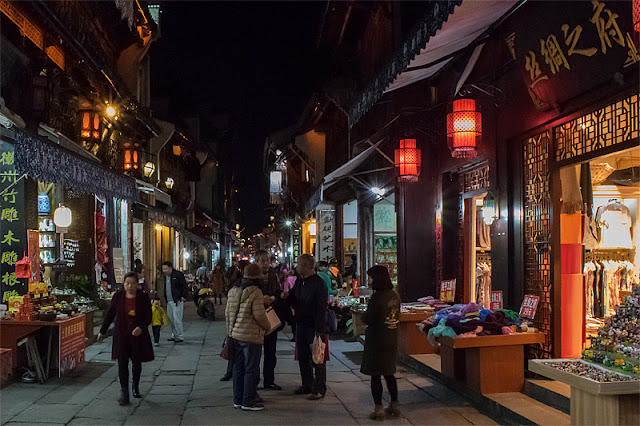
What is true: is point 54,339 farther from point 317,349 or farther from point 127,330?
point 317,349

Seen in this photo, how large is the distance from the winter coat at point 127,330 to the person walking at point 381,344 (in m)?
3.43

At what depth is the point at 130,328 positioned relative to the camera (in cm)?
Answer: 877

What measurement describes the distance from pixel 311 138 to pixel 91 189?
16780 millimetres

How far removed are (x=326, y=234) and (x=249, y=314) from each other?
1860 cm

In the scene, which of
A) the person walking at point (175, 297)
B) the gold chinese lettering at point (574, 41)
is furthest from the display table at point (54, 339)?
the gold chinese lettering at point (574, 41)

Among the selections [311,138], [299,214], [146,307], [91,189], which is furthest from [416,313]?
[299,214]

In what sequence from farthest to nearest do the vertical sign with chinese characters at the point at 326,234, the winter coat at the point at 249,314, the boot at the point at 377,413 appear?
1. the vertical sign with chinese characters at the point at 326,234
2. the winter coat at the point at 249,314
3. the boot at the point at 377,413

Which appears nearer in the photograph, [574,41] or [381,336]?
[574,41]

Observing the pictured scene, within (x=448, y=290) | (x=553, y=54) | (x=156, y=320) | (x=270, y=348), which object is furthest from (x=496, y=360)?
(x=156, y=320)

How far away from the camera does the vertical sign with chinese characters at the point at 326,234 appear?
86.5 ft

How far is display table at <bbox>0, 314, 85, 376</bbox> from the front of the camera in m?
9.61

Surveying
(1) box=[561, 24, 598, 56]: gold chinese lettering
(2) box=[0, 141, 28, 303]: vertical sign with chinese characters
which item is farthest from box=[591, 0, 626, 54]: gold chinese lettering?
(2) box=[0, 141, 28, 303]: vertical sign with chinese characters

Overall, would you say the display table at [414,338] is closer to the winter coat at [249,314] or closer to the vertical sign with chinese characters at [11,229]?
the winter coat at [249,314]

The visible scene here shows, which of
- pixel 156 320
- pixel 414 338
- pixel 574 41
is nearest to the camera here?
pixel 574 41
